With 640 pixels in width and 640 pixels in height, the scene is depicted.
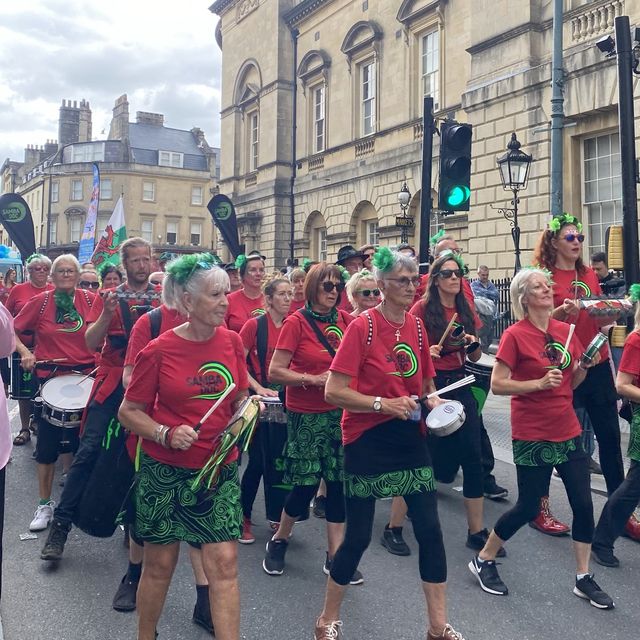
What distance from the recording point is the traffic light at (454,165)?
24.7ft

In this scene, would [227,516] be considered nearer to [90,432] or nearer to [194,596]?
[194,596]

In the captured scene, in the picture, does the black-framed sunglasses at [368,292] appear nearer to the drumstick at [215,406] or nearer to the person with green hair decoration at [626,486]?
the person with green hair decoration at [626,486]

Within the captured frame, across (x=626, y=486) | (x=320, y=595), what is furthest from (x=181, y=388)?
(x=626, y=486)

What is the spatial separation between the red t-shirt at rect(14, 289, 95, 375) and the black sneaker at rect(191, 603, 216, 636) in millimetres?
2770

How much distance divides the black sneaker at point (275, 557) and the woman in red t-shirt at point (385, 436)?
101 centimetres

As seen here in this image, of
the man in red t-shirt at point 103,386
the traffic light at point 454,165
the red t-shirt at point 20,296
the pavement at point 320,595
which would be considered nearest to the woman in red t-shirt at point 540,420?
the pavement at point 320,595

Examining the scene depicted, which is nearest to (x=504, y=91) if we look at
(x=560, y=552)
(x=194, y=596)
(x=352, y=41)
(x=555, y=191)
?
(x=555, y=191)

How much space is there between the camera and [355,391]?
3391mm

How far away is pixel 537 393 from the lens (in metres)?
4.03

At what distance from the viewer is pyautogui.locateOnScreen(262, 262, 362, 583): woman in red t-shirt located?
4.34 metres

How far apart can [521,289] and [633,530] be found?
80.6 inches

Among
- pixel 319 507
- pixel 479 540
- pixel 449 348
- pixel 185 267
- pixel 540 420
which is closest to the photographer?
pixel 185 267

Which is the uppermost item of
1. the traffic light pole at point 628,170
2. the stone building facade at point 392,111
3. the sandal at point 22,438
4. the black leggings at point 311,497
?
the stone building facade at point 392,111

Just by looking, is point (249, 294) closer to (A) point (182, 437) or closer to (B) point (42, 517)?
(B) point (42, 517)
